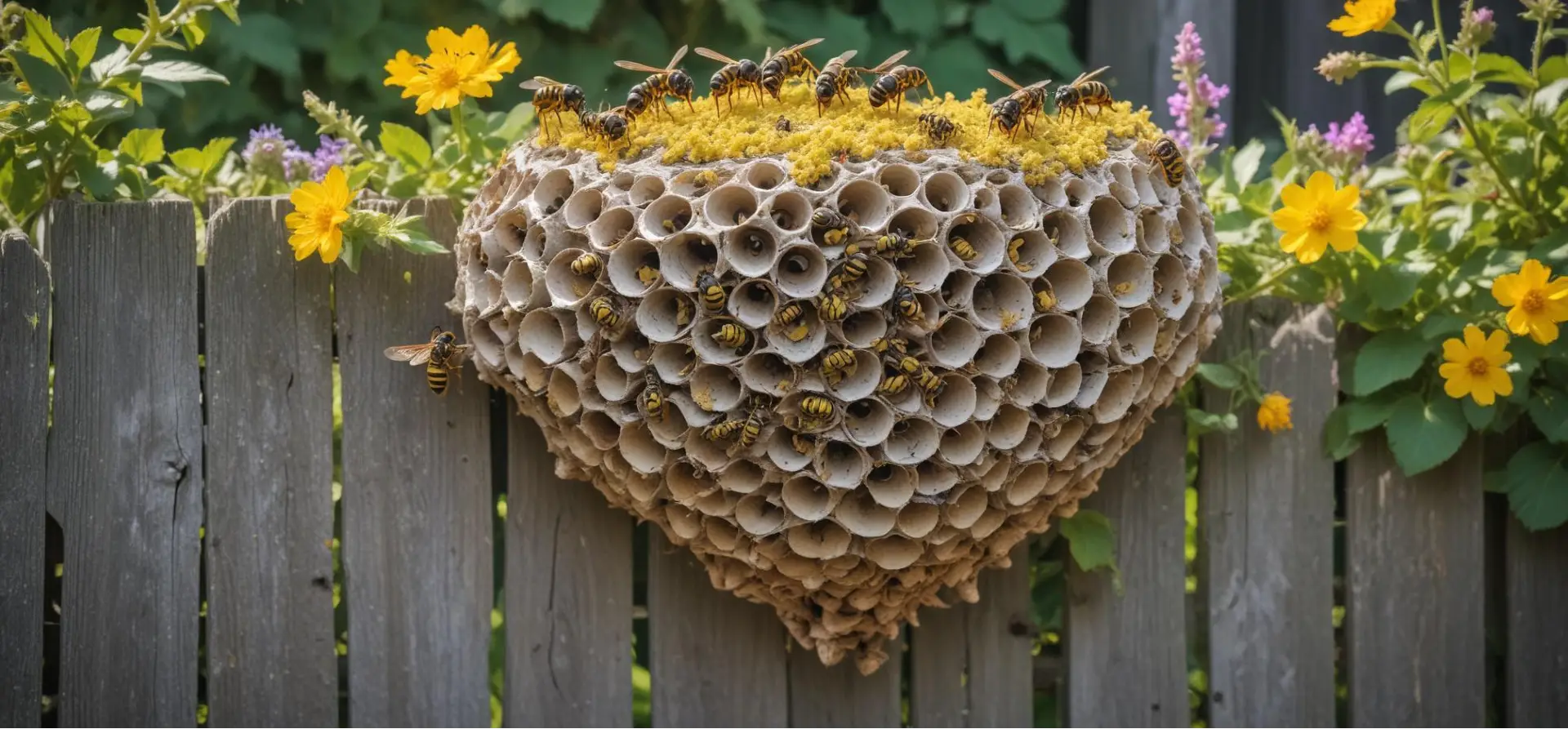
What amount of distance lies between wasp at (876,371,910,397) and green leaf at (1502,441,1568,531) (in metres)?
1.13

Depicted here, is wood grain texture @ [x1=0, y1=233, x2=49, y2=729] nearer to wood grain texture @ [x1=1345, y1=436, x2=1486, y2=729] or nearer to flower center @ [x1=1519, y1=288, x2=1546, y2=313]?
wood grain texture @ [x1=1345, y1=436, x2=1486, y2=729]

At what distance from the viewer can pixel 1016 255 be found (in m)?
1.91

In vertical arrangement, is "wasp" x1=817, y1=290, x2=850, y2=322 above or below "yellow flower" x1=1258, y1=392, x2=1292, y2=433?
above

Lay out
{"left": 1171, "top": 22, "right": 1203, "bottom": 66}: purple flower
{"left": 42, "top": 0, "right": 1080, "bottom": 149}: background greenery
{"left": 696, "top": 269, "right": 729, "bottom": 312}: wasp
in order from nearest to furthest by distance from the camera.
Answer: {"left": 696, "top": 269, "right": 729, "bottom": 312}: wasp
{"left": 1171, "top": 22, "right": 1203, "bottom": 66}: purple flower
{"left": 42, "top": 0, "right": 1080, "bottom": 149}: background greenery

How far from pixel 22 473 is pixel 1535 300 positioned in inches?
93.9

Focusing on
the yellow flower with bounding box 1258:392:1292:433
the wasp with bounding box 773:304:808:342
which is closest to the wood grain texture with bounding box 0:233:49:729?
the wasp with bounding box 773:304:808:342

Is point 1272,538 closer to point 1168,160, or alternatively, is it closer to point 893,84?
point 1168,160

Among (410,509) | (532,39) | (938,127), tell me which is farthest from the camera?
(532,39)

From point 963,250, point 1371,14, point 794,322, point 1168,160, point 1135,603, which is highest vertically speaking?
point 1371,14

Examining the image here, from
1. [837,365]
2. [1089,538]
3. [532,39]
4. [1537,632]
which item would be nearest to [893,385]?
[837,365]

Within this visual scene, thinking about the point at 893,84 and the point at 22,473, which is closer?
the point at 893,84

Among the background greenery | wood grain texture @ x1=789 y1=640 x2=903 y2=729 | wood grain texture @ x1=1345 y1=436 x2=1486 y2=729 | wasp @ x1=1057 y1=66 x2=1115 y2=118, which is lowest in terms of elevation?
wood grain texture @ x1=789 y1=640 x2=903 y2=729

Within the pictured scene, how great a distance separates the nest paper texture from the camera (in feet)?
6.15

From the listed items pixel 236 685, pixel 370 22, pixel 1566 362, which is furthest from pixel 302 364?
pixel 1566 362
